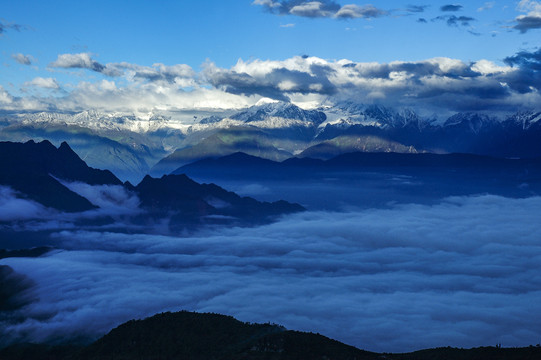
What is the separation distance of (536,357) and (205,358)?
9906 centimetres

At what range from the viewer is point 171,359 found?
654ft

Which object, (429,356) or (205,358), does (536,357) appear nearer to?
(429,356)

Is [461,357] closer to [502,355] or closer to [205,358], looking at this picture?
[502,355]

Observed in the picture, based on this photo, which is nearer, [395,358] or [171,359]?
[395,358]

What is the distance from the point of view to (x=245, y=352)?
18438 cm

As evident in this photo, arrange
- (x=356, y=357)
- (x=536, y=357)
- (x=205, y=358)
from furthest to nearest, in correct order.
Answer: (x=205, y=358) → (x=356, y=357) → (x=536, y=357)

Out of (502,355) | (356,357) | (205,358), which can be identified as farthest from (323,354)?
(502,355)

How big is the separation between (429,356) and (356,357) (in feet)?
74.5

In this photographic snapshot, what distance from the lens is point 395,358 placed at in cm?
17862

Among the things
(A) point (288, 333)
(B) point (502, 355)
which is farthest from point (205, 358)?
(B) point (502, 355)

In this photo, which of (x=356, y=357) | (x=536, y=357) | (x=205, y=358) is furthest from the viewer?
(x=205, y=358)

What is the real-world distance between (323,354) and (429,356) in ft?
105

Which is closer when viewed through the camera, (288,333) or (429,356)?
(429,356)

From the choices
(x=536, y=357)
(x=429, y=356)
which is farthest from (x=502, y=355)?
(x=429, y=356)
